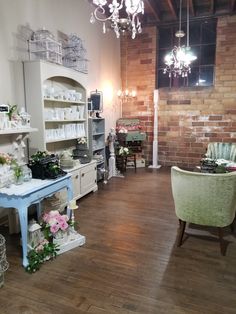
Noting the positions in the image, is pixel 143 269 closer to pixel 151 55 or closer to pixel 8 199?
pixel 8 199

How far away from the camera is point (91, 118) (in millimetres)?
4676

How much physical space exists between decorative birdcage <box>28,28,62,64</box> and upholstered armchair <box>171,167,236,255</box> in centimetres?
236

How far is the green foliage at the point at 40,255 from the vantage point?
2260mm

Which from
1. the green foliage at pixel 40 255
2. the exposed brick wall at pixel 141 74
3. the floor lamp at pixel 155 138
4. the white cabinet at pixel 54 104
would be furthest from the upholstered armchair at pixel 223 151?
the green foliage at pixel 40 255

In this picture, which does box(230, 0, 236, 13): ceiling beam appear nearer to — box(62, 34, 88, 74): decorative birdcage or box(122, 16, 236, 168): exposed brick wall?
box(122, 16, 236, 168): exposed brick wall

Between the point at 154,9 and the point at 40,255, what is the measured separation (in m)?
5.55

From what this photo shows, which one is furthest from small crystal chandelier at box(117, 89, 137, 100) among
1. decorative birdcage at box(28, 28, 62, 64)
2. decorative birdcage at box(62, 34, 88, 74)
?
decorative birdcage at box(28, 28, 62, 64)

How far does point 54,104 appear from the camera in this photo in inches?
157

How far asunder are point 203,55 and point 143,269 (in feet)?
17.8

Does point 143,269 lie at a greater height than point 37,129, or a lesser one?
lesser

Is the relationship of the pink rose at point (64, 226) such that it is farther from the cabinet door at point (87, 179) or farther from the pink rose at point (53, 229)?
the cabinet door at point (87, 179)

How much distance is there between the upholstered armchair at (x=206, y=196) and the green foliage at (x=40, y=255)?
4.38 ft

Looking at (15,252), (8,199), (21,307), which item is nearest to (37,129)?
(8,199)

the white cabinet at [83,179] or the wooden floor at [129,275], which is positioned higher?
the white cabinet at [83,179]
